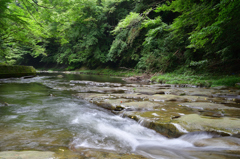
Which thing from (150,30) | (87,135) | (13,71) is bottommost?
(87,135)

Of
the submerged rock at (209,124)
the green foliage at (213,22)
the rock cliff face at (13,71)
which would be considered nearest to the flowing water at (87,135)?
the submerged rock at (209,124)

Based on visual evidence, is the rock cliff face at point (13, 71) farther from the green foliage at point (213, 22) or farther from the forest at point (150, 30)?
the green foliage at point (213, 22)

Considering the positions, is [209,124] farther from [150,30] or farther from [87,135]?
[150,30]

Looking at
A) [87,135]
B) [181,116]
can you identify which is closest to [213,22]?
[181,116]

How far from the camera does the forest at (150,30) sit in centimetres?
585

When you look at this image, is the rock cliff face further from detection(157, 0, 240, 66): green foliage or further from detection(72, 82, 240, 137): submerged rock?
detection(157, 0, 240, 66): green foliage

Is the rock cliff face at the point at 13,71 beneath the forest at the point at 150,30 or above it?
beneath

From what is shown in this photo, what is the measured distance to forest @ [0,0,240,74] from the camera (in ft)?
19.2

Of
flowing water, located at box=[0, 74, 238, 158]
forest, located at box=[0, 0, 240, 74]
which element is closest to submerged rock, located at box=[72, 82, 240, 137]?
flowing water, located at box=[0, 74, 238, 158]

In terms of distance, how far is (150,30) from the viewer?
36.3 ft

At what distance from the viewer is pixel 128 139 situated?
2.36m

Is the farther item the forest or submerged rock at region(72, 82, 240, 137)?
the forest

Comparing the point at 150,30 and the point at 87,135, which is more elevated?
the point at 150,30

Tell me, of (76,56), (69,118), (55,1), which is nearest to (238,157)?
(69,118)
